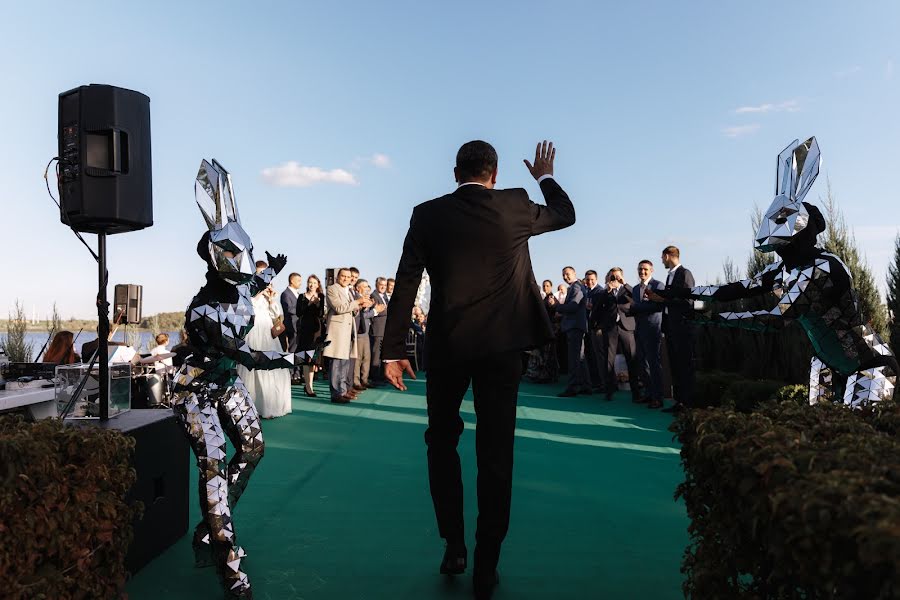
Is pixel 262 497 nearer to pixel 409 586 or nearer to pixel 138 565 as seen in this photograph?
pixel 138 565

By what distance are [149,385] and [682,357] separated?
7.07 metres

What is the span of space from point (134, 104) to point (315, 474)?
10.8ft

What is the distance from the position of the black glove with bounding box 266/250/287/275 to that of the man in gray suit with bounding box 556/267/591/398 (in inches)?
330

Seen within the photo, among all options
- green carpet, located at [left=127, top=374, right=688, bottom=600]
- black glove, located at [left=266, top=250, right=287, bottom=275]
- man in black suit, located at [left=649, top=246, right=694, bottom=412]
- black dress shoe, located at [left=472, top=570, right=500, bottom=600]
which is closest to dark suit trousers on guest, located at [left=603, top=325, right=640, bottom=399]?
man in black suit, located at [left=649, top=246, right=694, bottom=412]

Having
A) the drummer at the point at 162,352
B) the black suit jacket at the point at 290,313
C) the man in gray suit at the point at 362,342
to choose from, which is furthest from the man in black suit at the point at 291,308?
the drummer at the point at 162,352

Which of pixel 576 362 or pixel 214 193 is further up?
pixel 214 193

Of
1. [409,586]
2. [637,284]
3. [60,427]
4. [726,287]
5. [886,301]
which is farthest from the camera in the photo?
[637,284]

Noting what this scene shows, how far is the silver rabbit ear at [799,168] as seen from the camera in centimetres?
425

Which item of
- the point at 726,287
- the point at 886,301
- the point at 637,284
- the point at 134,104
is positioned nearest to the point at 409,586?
the point at 726,287

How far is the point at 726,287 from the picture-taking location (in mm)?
4566

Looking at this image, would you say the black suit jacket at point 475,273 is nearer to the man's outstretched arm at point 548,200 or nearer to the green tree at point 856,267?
the man's outstretched arm at point 548,200

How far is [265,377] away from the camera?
9.41m

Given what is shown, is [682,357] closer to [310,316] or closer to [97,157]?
[310,316]

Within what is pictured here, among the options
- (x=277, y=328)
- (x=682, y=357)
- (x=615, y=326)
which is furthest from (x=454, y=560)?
(x=615, y=326)
